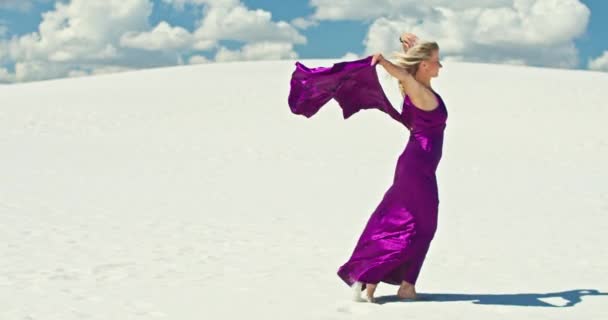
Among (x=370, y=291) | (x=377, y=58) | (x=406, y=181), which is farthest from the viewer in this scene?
(x=370, y=291)

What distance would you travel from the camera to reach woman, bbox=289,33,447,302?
16.1 ft

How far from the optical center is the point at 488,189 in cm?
1287

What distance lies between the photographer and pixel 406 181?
4.92m

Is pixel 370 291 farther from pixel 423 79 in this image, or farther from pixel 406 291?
pixel 423 79

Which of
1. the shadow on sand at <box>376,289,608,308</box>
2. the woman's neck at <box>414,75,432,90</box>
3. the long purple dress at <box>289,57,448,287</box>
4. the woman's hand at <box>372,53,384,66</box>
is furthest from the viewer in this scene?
the shadow on sand at <box>376,289,608,308</box>

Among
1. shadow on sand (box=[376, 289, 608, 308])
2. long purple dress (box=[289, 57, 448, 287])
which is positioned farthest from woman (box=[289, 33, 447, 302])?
shadow on sand (box=[376, 289, 608, 308])

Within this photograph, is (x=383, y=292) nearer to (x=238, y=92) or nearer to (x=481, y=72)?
(x=238, y=92)

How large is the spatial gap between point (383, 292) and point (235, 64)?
31862mm

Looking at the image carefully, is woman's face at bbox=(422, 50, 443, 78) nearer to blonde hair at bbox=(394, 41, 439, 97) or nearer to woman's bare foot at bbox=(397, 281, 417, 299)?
blonde hair at bbox=(394, 41, 439, 97)

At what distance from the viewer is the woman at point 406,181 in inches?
193

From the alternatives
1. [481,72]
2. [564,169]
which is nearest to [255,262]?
[564,169]

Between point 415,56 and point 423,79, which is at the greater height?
point 415,56

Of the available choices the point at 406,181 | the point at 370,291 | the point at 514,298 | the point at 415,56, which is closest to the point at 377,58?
the point at 415,56

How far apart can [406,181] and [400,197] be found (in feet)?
0.36
